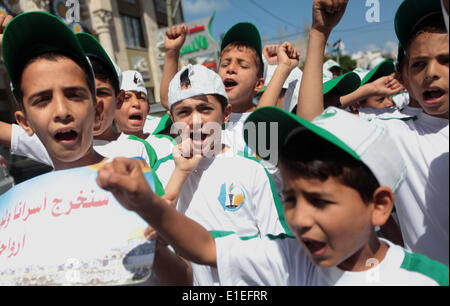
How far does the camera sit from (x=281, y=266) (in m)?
1.22

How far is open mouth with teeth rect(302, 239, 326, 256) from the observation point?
3.50 ft

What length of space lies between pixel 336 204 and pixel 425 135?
2.29 feet

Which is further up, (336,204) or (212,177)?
(336,204)

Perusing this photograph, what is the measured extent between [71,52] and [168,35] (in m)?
1.28

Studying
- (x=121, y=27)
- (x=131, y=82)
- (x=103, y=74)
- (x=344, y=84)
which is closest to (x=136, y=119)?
(x=131, y=82)

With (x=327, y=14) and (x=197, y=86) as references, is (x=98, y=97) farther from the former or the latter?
(x=327, y=14)

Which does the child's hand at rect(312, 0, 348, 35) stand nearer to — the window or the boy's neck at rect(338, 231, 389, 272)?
the boy's neck at rect(338, 231, 389, 272)

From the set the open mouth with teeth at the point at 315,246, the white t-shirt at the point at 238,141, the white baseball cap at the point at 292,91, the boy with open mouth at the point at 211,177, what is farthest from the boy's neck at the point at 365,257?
the white baseball cap at the point at 292,91

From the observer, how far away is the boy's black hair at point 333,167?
1.07m

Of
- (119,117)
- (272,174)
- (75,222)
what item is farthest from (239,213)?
(119,117)

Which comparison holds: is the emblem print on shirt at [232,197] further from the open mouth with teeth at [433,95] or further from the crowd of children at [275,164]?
the open mouth with teeth at [433,95]

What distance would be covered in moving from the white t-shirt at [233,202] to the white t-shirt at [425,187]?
57 cm

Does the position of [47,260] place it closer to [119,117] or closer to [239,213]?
[239,213]

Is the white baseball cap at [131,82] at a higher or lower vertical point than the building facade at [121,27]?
lower
